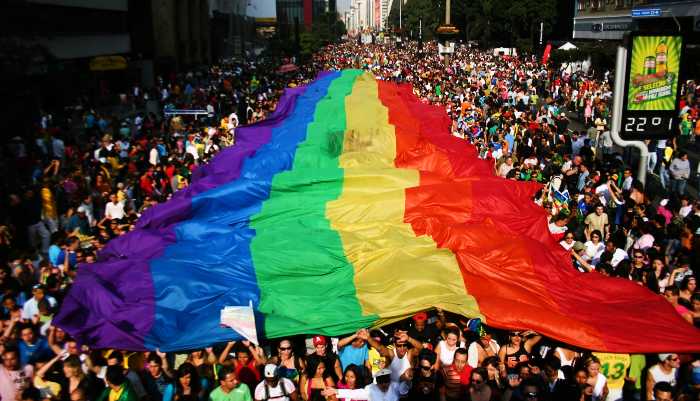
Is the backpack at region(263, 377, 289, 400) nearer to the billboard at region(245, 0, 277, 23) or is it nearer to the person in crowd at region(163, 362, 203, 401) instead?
the person in crowd at region(163, 362, 203, 401)

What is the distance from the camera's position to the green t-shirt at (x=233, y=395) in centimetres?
582

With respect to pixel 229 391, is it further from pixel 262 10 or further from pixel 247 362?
pixel 262 10

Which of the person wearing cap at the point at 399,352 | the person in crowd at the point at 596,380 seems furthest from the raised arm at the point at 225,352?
the person in crowd at the point at 596,380

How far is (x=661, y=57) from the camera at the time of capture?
11.2 m

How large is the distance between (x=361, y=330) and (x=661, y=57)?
23.5 feet

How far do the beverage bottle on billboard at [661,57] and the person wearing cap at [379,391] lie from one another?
7730 mm

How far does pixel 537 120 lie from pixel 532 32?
45.3 metres

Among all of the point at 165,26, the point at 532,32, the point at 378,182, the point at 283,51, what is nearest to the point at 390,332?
the point at 378,182

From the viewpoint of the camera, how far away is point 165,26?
3981 cm

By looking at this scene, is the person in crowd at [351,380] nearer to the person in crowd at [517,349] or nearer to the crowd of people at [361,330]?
the crowd of people at [361,330]

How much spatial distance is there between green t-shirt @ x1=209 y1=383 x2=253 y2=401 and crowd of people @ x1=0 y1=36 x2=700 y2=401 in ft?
0.04

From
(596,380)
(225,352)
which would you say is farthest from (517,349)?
(225,352)

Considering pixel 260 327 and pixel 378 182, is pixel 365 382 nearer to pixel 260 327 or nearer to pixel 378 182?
pixel 260 327

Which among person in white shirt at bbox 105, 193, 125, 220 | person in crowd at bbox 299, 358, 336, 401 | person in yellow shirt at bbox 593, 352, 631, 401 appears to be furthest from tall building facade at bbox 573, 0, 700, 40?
person in crowd at bbox 299, 358, 336, 401
